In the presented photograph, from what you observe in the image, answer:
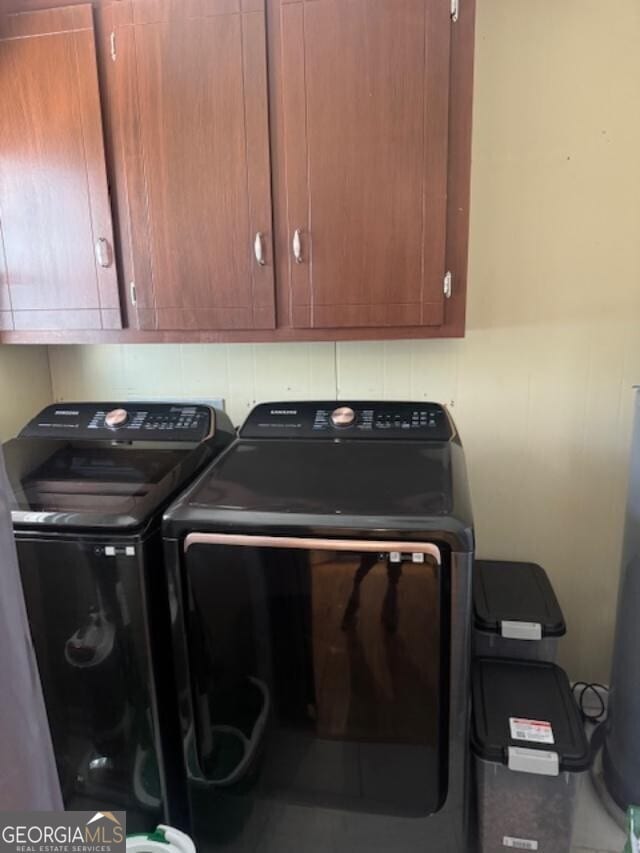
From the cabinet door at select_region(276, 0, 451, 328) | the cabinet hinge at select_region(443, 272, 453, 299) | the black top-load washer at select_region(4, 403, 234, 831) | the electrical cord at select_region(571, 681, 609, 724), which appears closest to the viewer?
the black top-load washer at select_region(4, 403, 234, 831)

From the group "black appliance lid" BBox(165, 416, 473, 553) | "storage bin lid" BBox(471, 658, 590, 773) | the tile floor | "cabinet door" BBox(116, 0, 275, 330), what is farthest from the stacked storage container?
"cabinet door" BBox(116, 0, 275, 330)

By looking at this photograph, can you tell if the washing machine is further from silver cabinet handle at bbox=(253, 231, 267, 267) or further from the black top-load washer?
silver cabinet handle at bbox=(253, 231, 267, 267)

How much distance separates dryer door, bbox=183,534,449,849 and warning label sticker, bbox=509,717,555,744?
0.22 metres

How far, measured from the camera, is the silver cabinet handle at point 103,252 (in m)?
1.62

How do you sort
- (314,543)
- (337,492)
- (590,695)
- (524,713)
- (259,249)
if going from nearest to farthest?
(314,543)
(337,492)
(524,713)
(259,249)
(590,695)

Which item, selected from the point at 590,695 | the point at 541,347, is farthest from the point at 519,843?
the point at 541,347

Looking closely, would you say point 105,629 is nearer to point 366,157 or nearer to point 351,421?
point 351,421

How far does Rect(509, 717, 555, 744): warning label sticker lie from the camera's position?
4.38 ft

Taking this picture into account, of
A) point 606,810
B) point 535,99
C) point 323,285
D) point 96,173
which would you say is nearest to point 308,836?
point 606,810

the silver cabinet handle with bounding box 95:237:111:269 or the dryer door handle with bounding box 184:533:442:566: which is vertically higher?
the silver cabinet handle with bounding box 95:237:111:269

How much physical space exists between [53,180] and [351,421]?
106 centimetres

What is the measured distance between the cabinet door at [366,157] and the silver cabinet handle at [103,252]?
520 millimetres

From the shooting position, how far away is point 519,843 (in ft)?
4.43

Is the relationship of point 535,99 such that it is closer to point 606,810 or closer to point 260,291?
point 260,291
